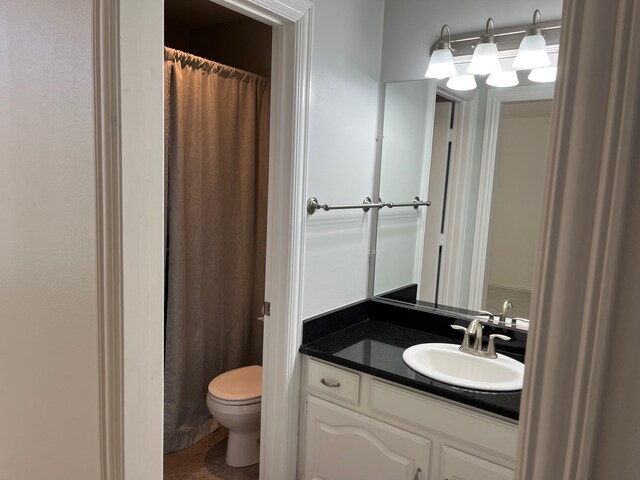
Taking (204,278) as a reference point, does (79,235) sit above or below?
above

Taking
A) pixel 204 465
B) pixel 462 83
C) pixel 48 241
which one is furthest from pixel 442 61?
pixel 204 465

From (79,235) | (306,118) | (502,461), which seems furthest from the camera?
(306,118)

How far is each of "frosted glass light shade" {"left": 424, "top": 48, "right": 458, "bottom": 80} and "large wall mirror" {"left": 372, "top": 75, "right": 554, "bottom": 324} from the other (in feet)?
0.33

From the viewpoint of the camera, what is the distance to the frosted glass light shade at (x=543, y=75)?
186 centimetres

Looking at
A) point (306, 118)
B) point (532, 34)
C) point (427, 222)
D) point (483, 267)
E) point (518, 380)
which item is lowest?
point (518, 380)

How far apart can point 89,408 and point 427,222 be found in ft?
5.29

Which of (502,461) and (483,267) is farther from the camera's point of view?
(483,267)

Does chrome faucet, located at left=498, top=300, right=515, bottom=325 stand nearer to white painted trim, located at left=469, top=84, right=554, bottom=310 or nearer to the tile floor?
white painted trim, located at left=469, top=84, right=554, bottom=310

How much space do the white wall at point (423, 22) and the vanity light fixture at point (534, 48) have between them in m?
0.07

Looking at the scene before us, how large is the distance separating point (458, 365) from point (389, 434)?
393mm

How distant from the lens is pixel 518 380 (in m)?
1.66

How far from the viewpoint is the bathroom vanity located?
1548 millimetres

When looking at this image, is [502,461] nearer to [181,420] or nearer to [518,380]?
[518,380]

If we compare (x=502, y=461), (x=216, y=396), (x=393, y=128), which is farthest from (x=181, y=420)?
(x=393, y=128)
